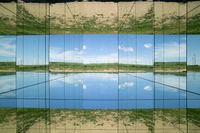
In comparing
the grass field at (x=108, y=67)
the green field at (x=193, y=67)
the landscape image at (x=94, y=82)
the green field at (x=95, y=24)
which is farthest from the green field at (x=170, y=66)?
the green field at (x=95, y=24)

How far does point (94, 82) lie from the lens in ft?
48.6

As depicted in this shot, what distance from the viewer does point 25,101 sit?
22.9 ft

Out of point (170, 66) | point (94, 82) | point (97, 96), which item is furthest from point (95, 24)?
point (97, 96)

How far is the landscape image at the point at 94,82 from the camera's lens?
190 inches

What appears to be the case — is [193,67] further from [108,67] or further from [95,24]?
[95,24]

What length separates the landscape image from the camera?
4836 mm

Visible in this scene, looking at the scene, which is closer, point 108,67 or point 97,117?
point 97,117

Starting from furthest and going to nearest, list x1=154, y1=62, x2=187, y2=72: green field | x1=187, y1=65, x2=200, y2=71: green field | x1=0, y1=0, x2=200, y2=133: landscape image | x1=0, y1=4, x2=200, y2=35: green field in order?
1. x1=187, y1=65, x2=200, y2=71: green field
2. x1=154, y1=62, x2=187, y2=72: green field
3. x1=0, y1=4, x2=200, y2=35: green field
4. x1=0, y1=0, x2=200, y2=133: landscape image

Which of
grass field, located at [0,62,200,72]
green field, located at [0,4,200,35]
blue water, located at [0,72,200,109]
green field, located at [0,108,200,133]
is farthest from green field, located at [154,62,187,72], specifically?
green field, located at [0,108,200,133]

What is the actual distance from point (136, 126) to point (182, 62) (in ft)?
61.3

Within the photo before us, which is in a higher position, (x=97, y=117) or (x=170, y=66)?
(x=170, y=66)

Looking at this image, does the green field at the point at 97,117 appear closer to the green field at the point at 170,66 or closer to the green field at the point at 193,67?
the green field at the point at 170,66

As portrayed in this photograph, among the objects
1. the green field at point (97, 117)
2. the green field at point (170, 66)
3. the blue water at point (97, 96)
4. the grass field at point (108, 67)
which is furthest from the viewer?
the green field at point (170, 66)

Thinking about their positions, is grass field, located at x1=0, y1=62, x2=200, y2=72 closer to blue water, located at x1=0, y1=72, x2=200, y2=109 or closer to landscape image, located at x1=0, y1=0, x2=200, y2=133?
landscape image, located at x1=0, y1=0, x2=200, y2=133
